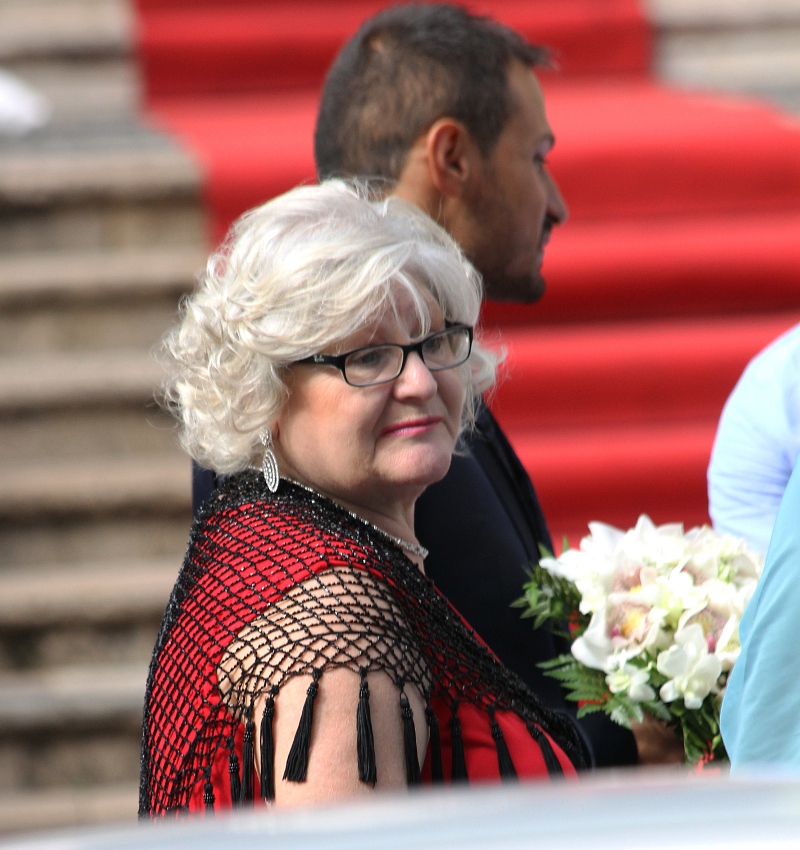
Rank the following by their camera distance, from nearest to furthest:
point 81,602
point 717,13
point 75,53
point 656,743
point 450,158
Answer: point 656,743
point 450,158
point 81,602
point 75,53
point 717,13

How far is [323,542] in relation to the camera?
1.45 meters

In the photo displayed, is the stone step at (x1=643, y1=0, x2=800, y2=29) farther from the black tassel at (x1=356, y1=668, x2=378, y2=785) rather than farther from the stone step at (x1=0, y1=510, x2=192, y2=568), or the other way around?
the black tassel at (x1=356, y1=668, x2=378, y2=785)

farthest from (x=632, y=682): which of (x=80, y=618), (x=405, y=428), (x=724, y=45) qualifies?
(x=724, y=45)

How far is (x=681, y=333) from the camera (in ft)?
13.0

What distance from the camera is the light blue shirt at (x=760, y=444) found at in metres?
2.08

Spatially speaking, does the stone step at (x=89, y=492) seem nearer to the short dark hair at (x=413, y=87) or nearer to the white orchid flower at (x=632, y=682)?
the short dark hair at (x=413, y=87)

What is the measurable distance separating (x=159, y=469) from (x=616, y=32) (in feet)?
9.60

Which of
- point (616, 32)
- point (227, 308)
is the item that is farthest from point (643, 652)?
point (616, 32)

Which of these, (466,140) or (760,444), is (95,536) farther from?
(760,444)

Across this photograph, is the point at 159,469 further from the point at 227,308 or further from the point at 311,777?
the point at 311,777

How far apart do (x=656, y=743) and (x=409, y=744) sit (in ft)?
2.26

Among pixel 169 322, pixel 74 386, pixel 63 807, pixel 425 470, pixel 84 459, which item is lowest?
pixel 63 807

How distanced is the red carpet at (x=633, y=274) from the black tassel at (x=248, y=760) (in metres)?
2.37

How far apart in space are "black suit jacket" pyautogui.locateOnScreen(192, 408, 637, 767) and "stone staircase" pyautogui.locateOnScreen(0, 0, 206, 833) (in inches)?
61.3
